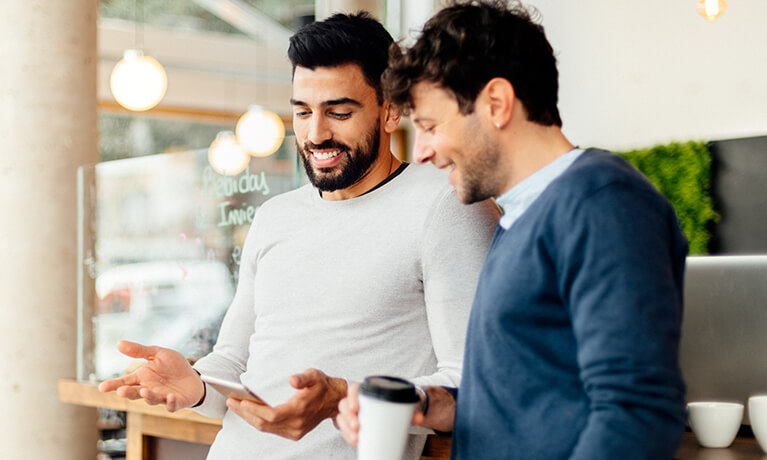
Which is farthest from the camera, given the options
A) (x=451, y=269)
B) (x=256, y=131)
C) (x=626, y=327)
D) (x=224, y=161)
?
(x=256, y=131)

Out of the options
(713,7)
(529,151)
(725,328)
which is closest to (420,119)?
(529,151)

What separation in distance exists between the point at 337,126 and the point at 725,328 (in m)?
0.93

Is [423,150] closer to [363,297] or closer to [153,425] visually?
[363,297]

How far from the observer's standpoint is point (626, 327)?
90cm

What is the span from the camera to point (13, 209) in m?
3.25

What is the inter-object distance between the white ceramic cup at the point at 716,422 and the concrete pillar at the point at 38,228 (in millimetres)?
2479

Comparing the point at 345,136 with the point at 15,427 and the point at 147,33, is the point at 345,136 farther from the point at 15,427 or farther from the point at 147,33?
the point at 147,33

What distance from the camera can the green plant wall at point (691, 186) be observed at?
5.02 meters

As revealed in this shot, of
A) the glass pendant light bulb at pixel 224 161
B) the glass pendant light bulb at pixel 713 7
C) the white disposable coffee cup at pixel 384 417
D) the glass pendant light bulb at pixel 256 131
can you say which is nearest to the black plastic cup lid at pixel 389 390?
the white disposable coffee cup at pixel 384 417

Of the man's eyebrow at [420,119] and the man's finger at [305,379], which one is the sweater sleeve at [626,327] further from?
the man's finger at [305,379]

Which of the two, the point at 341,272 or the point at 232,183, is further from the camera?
the point at 232,183

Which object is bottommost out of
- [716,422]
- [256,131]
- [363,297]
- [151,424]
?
[151,424]

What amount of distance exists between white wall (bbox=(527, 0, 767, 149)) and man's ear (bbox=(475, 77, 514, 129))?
14.5 ft

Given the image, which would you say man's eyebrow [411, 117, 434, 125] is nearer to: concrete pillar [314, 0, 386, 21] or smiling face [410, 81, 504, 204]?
smiling face [410, 81, 504, 204]
